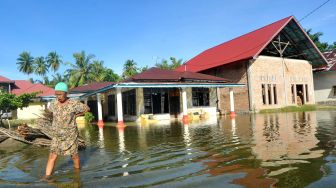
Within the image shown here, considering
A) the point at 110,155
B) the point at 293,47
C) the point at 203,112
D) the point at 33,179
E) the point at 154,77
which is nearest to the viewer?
the point at 33,179

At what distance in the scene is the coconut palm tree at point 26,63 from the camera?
175 feet

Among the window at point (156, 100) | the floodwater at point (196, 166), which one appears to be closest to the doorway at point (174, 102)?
the window at point (156, 100)

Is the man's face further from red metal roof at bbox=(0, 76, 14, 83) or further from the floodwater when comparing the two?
red metal roof at bbox=(0, 76, 14, 83)

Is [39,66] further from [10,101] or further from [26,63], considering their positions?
[10,101]

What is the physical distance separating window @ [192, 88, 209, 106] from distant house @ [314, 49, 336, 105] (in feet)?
45.9

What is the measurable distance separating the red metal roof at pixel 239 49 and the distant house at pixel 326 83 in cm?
842

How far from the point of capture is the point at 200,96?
2220 cm

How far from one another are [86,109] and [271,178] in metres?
3.15

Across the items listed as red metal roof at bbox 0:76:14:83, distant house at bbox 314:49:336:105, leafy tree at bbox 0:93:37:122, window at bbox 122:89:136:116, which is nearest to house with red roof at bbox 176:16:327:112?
distant house at bbox 314:49:336:105

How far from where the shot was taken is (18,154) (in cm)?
830

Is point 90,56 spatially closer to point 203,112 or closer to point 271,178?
point 203,112

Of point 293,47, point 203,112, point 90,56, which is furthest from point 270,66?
point 90,56

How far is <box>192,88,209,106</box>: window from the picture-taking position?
2181 centimetres

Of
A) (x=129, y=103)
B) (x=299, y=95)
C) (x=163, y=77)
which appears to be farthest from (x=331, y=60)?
(x=129, y=103)
